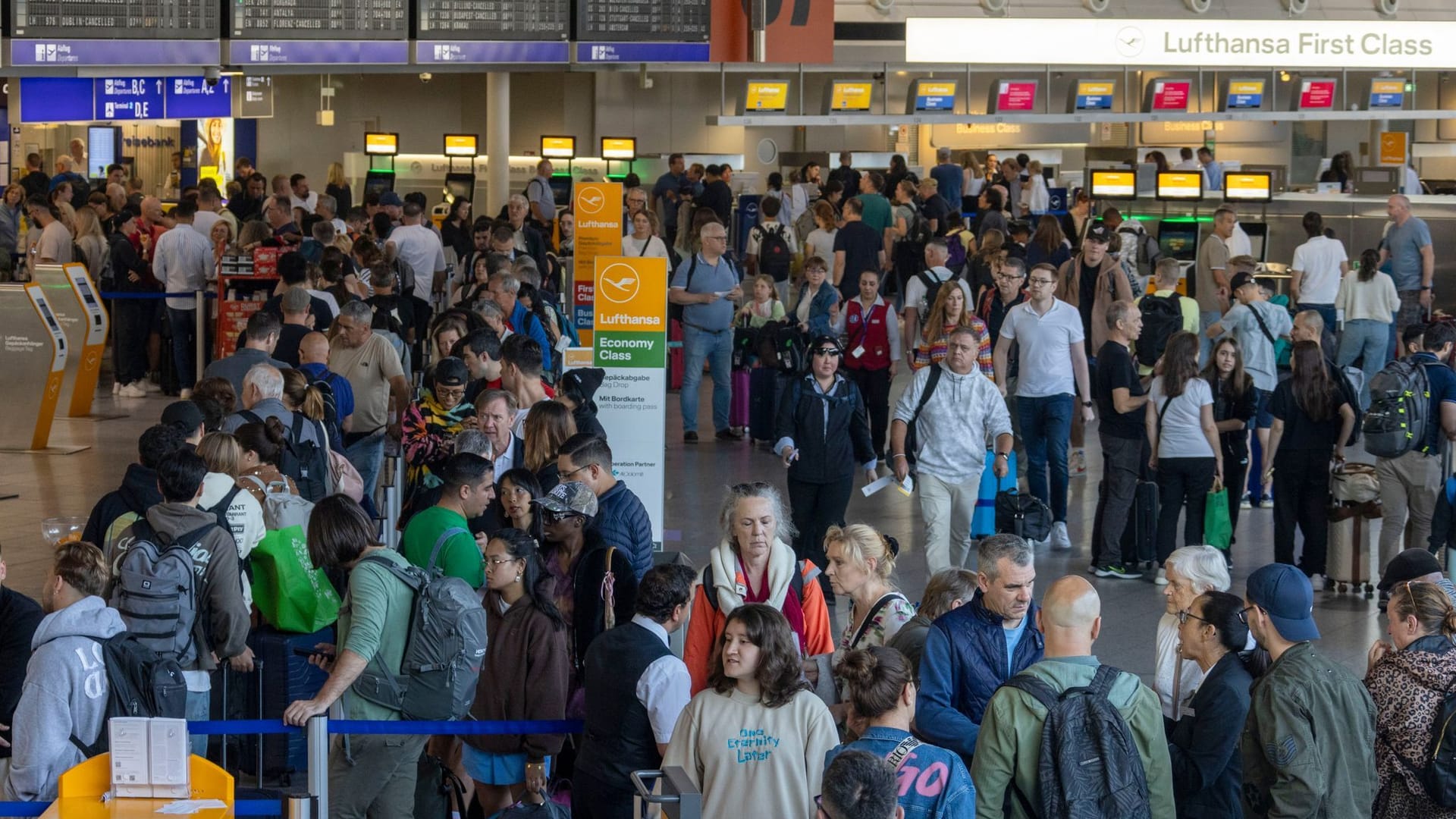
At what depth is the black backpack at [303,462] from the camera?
8.23 m

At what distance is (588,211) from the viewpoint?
14914mm

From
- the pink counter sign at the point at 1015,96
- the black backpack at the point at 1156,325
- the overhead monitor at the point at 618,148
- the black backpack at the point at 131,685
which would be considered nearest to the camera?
the black backpack at the point at 131,685

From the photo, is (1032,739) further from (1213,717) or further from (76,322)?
(76,322)

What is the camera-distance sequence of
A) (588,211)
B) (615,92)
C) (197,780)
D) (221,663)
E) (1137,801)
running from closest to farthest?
1. (1137,801)
2. (197,780)
3. (221,663)
4. (588,211)
5. (615,92)

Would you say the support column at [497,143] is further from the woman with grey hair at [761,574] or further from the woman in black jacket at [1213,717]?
the woman in black jacket at [1213,717]

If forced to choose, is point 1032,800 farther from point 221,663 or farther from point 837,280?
point 837,280

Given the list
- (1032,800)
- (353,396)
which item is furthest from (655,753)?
(353,396)

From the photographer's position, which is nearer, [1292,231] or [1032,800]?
[1032,800]

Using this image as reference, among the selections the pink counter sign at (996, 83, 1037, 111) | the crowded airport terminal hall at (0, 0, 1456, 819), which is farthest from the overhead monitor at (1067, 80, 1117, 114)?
the pink counter sign at (996, 83, 1037, 111)

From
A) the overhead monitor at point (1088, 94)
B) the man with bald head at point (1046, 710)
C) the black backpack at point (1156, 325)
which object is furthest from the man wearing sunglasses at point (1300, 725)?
the overhead monitor at point (1088, 94)

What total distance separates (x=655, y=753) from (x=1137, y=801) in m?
1.49

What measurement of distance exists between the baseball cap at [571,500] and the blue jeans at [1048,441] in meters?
5.04

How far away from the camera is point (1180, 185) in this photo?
2144 centimetres

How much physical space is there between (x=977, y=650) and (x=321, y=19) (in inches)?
425
